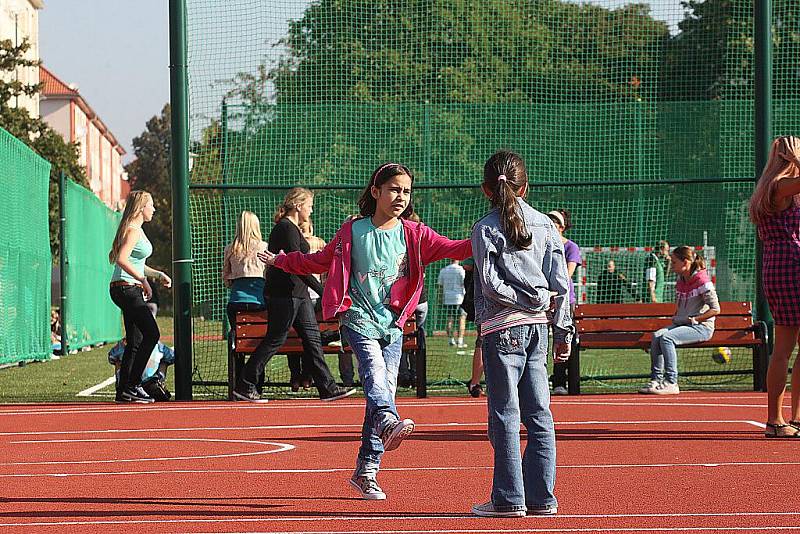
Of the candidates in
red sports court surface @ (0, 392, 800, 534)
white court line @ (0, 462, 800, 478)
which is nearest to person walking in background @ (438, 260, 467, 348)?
red sports court surface @ (0, 392, 800, 534)

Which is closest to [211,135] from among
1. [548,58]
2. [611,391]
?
[611,391]

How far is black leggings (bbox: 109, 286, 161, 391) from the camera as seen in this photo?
12.6 m

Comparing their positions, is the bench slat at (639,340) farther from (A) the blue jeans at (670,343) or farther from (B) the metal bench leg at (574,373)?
(B) the metal bench leg at (574,373)

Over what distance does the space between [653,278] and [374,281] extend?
11950 millimetres

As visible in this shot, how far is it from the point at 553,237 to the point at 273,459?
114 inches

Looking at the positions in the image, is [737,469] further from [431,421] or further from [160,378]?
[160,378]

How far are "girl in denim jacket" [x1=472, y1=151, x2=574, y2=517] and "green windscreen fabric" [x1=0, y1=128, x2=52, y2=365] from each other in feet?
39.9

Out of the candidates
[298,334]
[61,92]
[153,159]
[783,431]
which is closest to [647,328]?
[298,334]

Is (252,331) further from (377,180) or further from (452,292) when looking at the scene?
(452,292)

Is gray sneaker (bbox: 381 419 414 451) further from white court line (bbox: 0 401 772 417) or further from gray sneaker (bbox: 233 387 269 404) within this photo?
gray sneaker (bbox: 233 387 269 404)

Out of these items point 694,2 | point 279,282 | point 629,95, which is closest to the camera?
point 279,282

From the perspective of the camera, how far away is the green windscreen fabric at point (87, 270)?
77.9ft

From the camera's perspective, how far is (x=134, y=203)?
12.6 meters

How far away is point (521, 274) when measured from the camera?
20.5 ft
